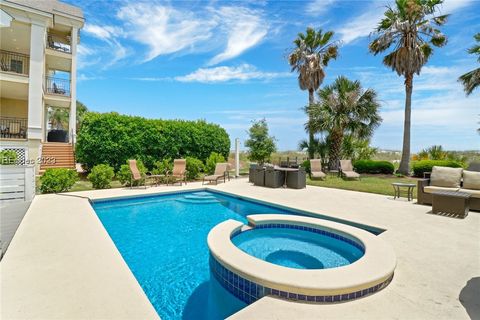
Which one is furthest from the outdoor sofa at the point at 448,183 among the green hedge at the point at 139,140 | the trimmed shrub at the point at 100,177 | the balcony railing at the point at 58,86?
the balcony railing at the point at 58,86

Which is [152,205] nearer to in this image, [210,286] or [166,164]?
[166,164]

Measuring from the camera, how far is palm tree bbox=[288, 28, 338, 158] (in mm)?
17922

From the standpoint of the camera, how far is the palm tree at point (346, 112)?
14328 mm

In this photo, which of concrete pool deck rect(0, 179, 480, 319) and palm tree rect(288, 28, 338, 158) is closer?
concrete pool deck rect(0, 179, 480, 319)

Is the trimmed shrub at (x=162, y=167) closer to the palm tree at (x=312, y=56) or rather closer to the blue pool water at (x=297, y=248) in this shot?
the blue pool water at (x=297, y=248)

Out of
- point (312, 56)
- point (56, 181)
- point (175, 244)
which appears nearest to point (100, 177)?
point (56, 181)

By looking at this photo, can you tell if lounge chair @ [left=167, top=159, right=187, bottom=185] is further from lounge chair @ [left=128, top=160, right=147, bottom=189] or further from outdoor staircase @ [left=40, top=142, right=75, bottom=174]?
outdoor staircase @ [left=40, top=142, right=75, bottom=174]

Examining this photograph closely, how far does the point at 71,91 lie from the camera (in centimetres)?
1596

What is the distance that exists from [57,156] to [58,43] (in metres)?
9.64

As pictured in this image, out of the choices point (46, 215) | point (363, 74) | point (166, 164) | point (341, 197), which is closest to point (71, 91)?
point (166, 164)

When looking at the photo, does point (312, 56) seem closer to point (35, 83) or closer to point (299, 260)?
point (35, 83)

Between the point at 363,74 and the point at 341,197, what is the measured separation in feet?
33.8

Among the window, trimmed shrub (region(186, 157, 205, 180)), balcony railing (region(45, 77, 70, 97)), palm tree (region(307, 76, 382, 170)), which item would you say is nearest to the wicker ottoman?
palm tree (region(307, 76, 382, 170))

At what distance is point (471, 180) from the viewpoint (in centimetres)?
709
